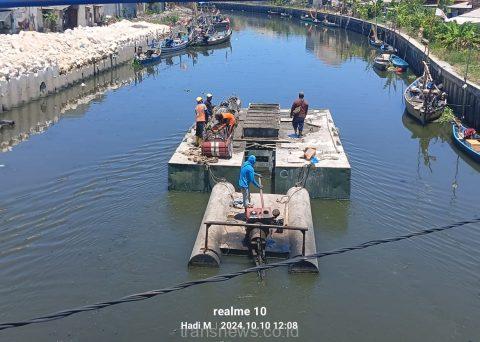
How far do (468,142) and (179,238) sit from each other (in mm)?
16443

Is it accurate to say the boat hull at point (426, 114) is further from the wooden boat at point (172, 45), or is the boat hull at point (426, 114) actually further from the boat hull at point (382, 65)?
the wooden boat at point (172, 45)

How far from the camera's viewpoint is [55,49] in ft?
158

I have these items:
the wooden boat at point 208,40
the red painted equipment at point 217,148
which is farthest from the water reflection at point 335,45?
the red painted equipment at point 217,148

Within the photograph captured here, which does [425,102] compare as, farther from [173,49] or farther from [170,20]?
[170,20]

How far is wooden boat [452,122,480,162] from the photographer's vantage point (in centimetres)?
2639

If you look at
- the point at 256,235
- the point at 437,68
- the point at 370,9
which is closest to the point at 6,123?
the point at 256,235

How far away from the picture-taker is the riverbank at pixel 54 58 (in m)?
36.2

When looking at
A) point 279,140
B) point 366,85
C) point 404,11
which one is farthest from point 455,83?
point 404,11

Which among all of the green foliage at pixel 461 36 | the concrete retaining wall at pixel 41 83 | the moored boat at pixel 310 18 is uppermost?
the moored boat at pixel 310 18

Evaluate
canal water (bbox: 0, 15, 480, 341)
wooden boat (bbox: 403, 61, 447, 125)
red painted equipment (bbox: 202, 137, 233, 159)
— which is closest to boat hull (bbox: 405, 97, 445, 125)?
wooden boat (bbox: 403, 61, 447, 125)

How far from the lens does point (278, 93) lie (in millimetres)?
43438

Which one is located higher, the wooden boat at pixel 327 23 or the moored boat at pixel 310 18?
the moored boat at pixel 310 18

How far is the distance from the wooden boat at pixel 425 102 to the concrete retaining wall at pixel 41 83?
80.9 feet

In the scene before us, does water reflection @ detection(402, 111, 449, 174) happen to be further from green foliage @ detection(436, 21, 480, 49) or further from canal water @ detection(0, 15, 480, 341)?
green foliage @ detection(436, 21, 480, 49)
